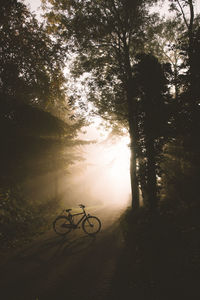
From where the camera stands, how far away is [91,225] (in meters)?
8.27

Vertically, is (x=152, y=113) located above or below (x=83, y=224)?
above

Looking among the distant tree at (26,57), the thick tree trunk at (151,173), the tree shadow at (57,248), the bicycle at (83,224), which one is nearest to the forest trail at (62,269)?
the tree shadow at (57,248)

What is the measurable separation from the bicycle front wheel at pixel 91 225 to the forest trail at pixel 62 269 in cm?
58

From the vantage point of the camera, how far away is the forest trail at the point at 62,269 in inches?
164

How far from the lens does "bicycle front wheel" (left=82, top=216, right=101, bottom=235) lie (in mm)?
8320

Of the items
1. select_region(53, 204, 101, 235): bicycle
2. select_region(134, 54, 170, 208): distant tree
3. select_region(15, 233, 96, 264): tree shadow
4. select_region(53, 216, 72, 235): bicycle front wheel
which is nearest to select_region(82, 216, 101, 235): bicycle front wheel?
select_region(53, 204, 101, 235): bicycle

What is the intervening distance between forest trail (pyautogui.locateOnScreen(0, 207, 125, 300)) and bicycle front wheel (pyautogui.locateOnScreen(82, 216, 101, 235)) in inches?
22.8

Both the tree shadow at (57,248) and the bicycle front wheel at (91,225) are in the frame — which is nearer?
the tree shadow at (57,248)

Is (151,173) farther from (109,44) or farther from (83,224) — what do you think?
(109,44)

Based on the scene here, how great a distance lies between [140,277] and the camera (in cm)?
463

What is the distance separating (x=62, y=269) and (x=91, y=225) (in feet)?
10.3

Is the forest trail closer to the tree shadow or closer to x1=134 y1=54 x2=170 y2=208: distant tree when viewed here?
the tree shadow

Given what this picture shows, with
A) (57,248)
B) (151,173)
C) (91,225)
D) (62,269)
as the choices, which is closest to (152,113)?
(151,173)

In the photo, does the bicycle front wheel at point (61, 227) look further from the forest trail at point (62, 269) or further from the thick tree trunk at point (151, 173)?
the thick tree trunk at point (151, 173)
